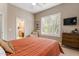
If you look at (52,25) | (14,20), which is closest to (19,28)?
(14,20)

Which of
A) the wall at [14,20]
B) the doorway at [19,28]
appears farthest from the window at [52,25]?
the doorway at [19,28]

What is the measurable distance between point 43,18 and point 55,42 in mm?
524

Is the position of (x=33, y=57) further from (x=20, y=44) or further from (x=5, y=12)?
(x=5, y=12)

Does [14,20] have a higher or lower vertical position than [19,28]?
higher

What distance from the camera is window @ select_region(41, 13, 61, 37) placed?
1577 millimetres

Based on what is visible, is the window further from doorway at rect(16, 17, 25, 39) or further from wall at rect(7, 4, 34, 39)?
doorway at rect(16, 17, 25, 39)

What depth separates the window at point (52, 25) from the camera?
158 centimetres

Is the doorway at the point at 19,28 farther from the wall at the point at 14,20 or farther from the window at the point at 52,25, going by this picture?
the window at the point at 52,25

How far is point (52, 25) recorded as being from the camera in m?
1.57

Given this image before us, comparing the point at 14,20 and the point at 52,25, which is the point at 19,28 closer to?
the point at 14,20

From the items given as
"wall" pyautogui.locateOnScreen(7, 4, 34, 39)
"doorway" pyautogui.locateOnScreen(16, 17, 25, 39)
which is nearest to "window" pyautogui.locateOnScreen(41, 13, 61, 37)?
"wall" pyautogui.locateOnScreen(7, 4, 34, 39)

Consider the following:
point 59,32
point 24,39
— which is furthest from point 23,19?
point 59,32

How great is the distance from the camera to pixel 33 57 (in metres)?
1.08

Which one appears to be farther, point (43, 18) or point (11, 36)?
point (43, 18)
